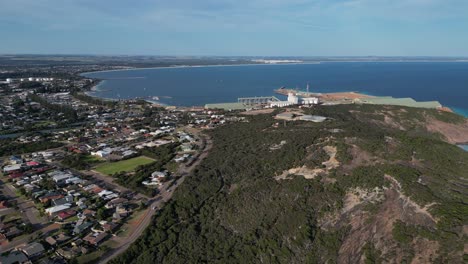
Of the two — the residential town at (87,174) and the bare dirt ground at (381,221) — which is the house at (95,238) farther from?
the bare dirt ground at (381,221)

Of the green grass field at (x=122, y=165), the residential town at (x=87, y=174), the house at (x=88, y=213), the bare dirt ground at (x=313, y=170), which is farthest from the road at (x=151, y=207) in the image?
the bare dirt ground at (x=313, y=170)

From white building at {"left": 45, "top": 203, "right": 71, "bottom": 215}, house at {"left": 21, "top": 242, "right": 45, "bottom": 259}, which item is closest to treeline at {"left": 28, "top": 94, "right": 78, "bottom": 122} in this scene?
white building at {"left": 45, "top": 203, "right": 71, "bottom": 215}

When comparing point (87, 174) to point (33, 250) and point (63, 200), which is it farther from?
point (33, 250)

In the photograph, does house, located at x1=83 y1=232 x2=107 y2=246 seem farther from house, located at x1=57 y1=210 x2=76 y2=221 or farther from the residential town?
house, located at x1=57 y1=210 x2=76 y2=221

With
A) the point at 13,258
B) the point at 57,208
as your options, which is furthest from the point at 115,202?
the point at 13,258

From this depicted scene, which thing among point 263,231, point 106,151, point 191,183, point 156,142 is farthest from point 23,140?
point 263,231

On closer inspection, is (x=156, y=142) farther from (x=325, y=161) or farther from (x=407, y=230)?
(x=407, y=230)
